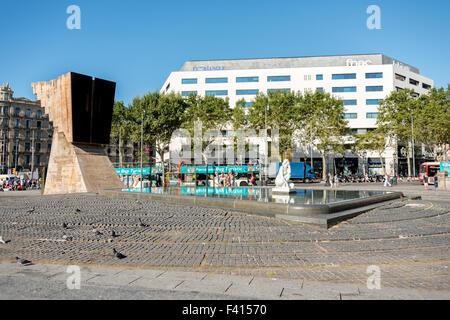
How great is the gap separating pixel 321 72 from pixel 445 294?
56.3 metres

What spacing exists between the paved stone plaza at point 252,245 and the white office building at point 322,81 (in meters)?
45.5

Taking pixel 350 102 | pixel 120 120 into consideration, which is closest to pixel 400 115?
pixel 350 102

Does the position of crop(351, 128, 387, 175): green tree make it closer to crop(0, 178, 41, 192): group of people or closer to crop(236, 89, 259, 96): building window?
crop(236, 89, 259, 96): building window

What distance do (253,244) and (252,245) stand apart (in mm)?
87

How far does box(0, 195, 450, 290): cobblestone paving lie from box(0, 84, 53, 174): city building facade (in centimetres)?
6894

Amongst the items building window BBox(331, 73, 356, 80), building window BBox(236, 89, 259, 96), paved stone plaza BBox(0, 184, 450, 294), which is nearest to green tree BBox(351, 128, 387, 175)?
building window BBox(331, 73, 356, 80)

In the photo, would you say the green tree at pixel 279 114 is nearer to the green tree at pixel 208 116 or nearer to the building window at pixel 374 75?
the green tree at pixel 208 116

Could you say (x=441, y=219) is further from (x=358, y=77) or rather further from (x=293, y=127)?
(x=358, y=77)

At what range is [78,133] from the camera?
69.1 feet

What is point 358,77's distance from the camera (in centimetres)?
5431

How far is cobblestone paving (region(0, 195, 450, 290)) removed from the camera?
4863 millimetres

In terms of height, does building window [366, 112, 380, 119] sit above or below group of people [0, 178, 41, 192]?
above

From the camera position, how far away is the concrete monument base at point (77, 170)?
2003cm
